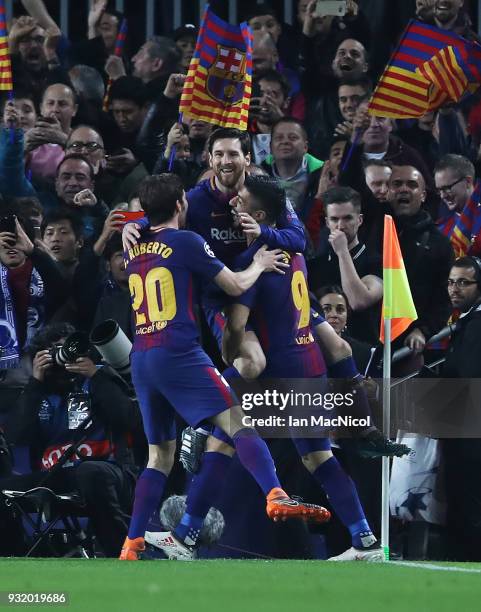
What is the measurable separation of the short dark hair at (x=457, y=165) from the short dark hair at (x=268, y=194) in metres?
2.61

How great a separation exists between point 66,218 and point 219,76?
1.73m

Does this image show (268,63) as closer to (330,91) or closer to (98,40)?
(330,91)

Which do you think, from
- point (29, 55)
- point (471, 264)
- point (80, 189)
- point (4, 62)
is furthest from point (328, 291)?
point (29, 55)

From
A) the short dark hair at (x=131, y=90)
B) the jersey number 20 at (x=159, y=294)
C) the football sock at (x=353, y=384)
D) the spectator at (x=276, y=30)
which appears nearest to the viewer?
the jersey number 20 at (x=159, y=294)

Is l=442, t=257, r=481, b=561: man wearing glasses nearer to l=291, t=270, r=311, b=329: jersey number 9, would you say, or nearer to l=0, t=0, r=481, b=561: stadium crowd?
l=0, t=0, r=481, b=561: stadium crowd

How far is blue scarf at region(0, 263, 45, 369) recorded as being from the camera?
10.4 metres

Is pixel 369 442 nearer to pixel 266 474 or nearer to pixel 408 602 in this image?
pixel 266 474

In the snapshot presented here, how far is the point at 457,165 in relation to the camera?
36.9 ft

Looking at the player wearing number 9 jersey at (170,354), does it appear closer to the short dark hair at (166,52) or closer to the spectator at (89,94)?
the spectator at (89,94)

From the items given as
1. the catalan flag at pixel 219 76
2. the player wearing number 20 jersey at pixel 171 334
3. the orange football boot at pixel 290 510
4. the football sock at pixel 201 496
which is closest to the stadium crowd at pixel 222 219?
the catalan flag at pixel 219 76

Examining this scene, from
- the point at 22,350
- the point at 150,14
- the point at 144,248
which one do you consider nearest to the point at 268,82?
the point at 150,14

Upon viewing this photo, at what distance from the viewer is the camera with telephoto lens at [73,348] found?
369 inches

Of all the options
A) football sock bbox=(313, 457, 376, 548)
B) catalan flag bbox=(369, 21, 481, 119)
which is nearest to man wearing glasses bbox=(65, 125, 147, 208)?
catalan flag bbox=(369, 21, 481, 119)

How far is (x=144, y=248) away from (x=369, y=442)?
5.97 feet
